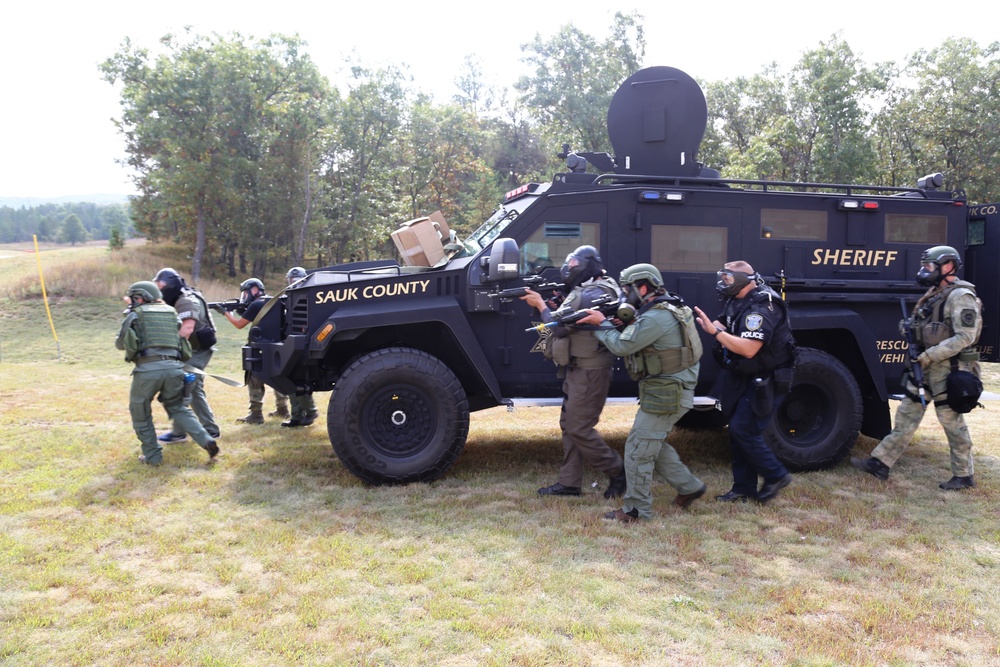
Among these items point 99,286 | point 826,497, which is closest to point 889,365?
point 826,497

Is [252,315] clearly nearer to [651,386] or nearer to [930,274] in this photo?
[651,386]

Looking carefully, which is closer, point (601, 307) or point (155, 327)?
point (601, 307)

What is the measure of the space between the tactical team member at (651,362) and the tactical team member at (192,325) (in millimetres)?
4170

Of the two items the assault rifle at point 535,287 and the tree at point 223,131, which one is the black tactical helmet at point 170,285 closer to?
the assault rifle at point 535,287

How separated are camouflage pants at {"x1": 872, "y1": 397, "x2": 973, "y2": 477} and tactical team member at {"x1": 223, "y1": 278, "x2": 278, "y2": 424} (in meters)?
6.03

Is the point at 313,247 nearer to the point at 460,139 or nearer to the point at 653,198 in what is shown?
the point at 460,139

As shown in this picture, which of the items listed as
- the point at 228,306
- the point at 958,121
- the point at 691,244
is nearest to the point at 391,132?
the point at 958,121

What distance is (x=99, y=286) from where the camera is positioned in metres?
20.8

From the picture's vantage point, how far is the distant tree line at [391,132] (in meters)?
22.6

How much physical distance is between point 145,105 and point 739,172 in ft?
63.2

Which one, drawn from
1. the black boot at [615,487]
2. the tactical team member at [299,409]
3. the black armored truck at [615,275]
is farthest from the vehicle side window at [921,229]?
the tactical team member at [299,409]

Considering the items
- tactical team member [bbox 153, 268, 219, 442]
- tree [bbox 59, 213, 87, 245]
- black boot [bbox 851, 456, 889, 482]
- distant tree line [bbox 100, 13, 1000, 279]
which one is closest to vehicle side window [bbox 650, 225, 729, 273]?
black boot [bbox 851, 456, 889, 482]

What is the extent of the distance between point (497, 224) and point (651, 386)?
6.70 ft

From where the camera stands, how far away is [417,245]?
6.44 m
